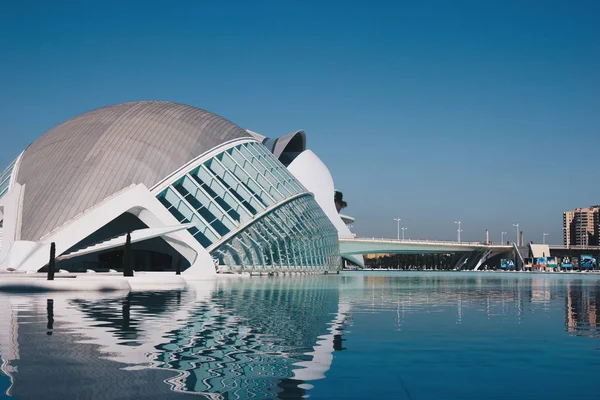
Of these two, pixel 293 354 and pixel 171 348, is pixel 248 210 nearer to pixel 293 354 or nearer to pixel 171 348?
pixel 171 348

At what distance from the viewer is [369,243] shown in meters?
114

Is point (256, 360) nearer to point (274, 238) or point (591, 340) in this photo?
point (591, 340)

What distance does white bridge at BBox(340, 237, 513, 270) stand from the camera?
368 ft

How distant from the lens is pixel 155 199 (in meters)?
43.5

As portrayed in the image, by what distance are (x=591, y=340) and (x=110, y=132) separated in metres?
44.1

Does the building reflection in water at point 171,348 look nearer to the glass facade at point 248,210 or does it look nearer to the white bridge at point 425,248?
the glass facade at point 248,210

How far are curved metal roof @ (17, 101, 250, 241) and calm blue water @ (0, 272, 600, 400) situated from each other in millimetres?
26819

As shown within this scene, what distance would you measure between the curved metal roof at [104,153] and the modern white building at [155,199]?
0.28 ft

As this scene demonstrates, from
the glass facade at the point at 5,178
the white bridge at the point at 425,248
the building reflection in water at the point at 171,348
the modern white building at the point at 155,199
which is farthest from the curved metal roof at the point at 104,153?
the white bridge at the point at 425,248

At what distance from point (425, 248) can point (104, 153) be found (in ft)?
274

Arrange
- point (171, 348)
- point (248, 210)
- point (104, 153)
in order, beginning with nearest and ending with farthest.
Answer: point (171, 348) < point (104, 153) < point (248, 210)

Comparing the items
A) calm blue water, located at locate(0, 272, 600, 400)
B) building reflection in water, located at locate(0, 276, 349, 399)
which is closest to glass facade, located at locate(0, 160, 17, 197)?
building reflection in water, located at locate(0, 276, 349, 399)

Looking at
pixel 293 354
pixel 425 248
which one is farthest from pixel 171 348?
pixel 425 248

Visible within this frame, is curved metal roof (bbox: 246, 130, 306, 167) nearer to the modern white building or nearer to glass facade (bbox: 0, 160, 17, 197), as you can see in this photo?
the modern white building
